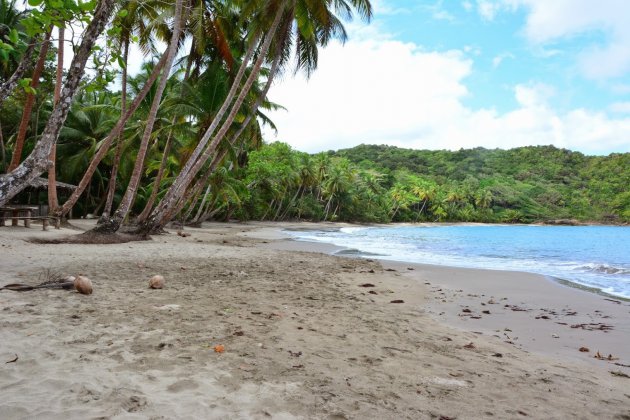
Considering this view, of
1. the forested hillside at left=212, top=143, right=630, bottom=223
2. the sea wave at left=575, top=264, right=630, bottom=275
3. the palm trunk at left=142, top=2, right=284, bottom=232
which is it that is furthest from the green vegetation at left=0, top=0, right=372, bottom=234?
the forested hillside at left=212, top=143, right=630, bottom=223

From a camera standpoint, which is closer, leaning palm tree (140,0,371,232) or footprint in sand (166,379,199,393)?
footprint in sand (166,379,199,393)

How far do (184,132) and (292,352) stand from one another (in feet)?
47.7

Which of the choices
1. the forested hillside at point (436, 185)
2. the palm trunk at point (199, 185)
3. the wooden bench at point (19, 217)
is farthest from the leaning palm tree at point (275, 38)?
the forested hillside at point (436, 185)

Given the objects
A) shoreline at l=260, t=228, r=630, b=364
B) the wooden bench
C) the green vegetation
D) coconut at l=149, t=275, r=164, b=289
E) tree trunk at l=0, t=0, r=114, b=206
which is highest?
the green vegetation

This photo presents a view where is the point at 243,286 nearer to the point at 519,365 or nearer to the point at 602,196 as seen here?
the point at 519,365

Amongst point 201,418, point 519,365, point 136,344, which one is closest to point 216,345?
point 136,344

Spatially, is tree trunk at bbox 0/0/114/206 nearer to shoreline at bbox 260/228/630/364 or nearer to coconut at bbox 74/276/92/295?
coconut at bbox 74/276/92/295

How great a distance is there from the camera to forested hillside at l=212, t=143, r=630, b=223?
41938mm

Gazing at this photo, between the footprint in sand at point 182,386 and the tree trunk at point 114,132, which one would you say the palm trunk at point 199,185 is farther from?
the footprint in sand at point 182,386

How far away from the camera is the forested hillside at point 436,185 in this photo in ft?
138

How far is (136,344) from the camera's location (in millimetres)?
3541

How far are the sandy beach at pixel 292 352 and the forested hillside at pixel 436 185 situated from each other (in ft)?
89.2

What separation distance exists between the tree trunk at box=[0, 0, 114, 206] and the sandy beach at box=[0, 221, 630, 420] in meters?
1.28

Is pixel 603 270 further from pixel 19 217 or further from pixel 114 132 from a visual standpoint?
pixel 19 217
